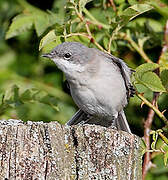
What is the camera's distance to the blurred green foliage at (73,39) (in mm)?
3676

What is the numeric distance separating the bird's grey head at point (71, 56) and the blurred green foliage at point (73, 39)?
7cm

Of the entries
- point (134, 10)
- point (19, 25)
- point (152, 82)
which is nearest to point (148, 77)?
point (152, 82)

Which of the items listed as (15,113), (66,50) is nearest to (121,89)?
(66,50)

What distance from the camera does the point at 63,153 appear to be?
109 inches

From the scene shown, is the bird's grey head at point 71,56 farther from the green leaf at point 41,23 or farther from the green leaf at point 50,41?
the green leaf at point 41,23

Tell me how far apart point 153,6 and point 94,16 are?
740 millimetres

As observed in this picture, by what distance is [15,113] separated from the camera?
470cm

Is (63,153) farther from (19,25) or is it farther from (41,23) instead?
(19,25)

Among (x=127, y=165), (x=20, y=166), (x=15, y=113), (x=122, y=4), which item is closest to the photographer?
(x=20, y=166)

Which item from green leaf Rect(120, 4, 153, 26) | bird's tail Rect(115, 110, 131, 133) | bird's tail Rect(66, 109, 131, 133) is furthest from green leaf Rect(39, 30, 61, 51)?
bird's tail Rect(115, 110, 131, 133)

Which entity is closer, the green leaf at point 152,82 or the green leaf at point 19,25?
the green leaf at point 152,82

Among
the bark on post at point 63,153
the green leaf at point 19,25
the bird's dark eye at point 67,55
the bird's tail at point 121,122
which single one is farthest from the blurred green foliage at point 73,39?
the bark on post at point 63,153

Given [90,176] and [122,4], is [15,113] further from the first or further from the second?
[90,176]

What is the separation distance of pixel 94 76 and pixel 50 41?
1.86 ft
